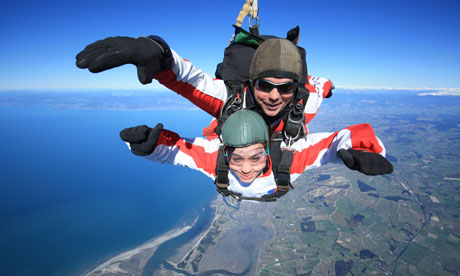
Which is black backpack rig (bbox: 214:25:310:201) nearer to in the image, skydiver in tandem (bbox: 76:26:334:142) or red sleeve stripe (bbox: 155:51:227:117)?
skydiver in tandem (bbox: 76:26:334:142)

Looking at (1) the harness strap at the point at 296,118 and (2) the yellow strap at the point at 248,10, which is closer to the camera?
(1) the harness strap at the point at 296,118

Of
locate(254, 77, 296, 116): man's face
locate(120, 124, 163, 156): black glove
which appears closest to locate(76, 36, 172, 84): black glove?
locate(120, 124, 163, 156): black glove

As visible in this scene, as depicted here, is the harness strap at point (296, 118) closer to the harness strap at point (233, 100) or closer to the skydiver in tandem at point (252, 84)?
the skydiver in tandem at point (252, 84)

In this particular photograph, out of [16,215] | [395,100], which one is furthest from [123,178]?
[395,100]

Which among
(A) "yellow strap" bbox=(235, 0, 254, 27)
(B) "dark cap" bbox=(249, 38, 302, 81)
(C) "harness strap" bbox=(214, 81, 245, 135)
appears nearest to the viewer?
(B) "dark cap" bbox=(249, 38, 302, 81)

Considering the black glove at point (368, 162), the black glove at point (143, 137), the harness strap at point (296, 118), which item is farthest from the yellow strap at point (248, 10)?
the black glove at point (368, 162)

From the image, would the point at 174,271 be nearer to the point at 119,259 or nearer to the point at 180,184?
the point at 119,259

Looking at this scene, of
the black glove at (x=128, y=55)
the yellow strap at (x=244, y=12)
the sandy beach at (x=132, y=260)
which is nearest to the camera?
the black glove at (x=128, y=55)

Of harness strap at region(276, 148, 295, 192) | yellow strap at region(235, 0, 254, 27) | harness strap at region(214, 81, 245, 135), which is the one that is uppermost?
yellow strap at region(235, 0, 254, 27)
